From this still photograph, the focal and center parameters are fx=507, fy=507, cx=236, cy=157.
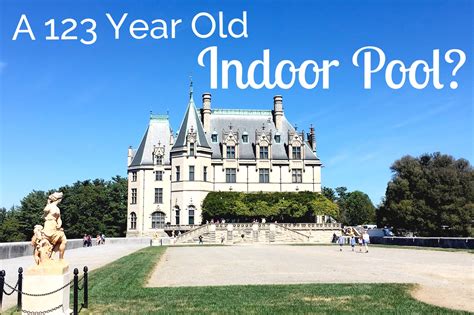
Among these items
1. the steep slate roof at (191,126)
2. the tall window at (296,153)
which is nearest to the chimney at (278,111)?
the tall window at (296,153)

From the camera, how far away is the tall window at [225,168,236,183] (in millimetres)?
63781

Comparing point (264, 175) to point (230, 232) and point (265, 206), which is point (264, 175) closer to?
point (265, 206)

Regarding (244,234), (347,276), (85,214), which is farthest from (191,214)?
(347,276)

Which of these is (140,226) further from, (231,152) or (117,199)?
(117,199)

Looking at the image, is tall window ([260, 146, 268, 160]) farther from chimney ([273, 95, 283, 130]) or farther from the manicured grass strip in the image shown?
the manicured grass strip

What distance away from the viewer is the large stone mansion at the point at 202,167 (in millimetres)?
61531

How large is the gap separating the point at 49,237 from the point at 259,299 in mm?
5148

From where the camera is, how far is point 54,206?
415 inches

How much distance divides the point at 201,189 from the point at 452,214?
2840cm

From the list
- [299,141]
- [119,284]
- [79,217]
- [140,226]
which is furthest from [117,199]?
[119,284]

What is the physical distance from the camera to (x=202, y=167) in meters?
62.2

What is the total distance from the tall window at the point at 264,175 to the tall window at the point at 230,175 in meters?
3.32

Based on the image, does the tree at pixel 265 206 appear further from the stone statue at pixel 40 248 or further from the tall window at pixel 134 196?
the stone statue at pixel 40 248

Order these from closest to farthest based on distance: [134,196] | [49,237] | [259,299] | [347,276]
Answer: [49,237] → [259,299] → [347,276] → [134,196]
